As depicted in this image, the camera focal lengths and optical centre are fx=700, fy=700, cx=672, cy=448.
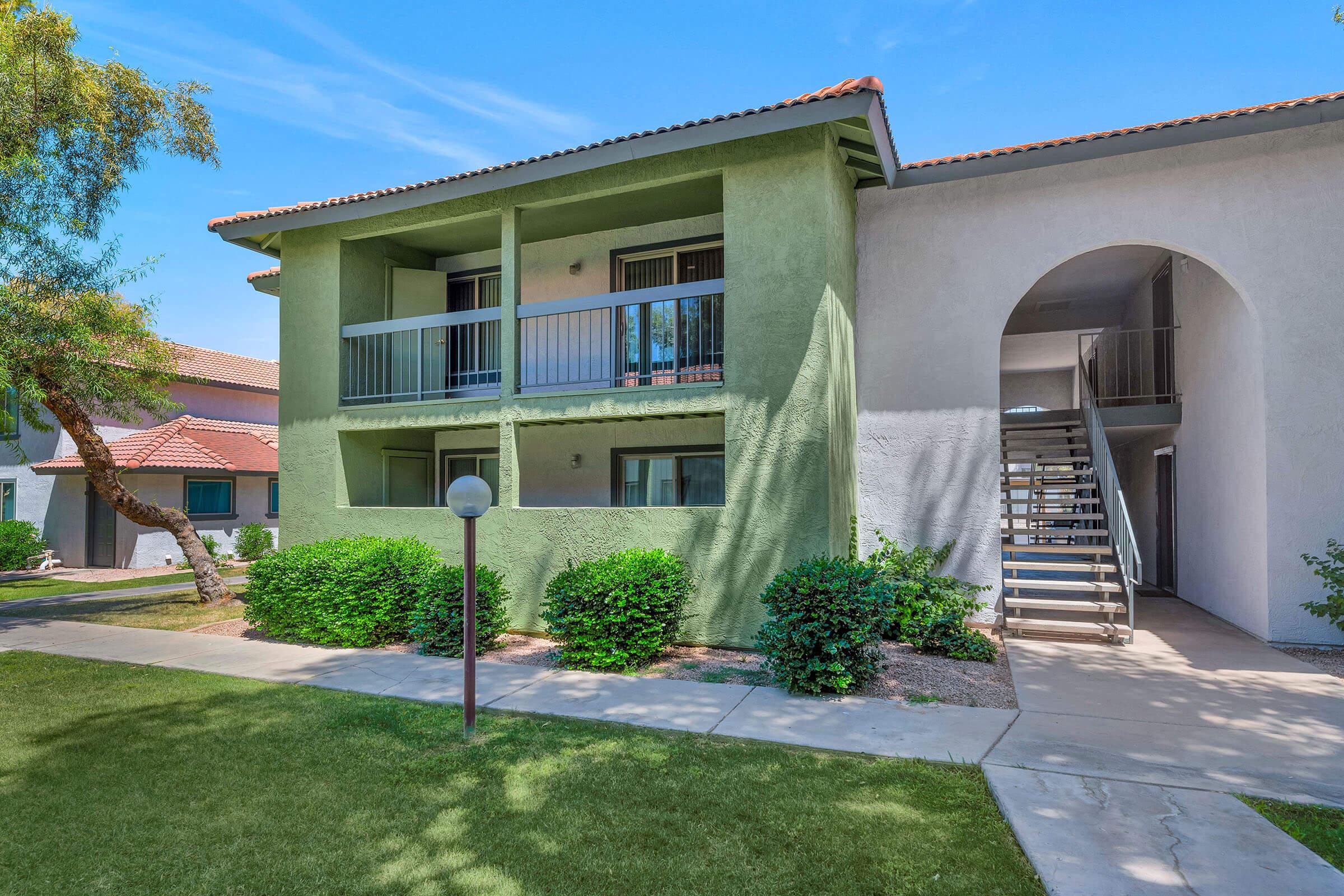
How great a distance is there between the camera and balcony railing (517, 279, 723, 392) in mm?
9391

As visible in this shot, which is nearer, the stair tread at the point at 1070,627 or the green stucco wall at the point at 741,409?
the green stucco wall at the point at 741,409

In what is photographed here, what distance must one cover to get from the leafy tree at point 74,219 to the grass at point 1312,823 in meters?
12.7

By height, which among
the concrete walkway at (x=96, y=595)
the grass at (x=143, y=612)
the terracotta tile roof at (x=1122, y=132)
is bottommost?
the concrete walkway at (x=96, y=595)

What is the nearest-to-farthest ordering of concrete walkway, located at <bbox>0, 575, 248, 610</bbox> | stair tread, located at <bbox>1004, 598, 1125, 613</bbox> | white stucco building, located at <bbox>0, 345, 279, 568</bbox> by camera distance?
stair tread, located at <bbox>1004, 598, 1125, 613</bbox>, concrete walkway, located at <bbox>0, 575, 248, 610</bbox>, white stucco building, located at <bbox>0, 345, 279, 568</bbox>

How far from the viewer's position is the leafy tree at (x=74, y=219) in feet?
31.4

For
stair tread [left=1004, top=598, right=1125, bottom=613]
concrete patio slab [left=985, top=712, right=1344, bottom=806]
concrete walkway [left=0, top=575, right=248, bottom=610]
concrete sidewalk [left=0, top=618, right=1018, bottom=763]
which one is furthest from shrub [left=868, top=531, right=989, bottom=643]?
concrete walkway [left=0, top=575, right=248, bottom=610]

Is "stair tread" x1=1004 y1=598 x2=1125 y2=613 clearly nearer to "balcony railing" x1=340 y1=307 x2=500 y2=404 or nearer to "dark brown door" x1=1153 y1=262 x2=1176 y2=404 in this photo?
"dark brown door" x1=1153 y1=262 x2=1176 y2=404

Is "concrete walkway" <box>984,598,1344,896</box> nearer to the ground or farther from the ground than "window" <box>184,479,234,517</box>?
nearer to the ground

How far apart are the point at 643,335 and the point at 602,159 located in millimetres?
2370

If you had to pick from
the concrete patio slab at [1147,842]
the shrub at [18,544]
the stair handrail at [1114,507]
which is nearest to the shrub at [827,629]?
the concrete patio slab at [1147,842]

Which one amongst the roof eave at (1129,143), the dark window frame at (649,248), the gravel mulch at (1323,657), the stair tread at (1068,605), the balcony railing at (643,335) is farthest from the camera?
the dark window frame at (649,248)

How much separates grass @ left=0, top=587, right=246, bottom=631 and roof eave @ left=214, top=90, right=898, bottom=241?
19.7ft

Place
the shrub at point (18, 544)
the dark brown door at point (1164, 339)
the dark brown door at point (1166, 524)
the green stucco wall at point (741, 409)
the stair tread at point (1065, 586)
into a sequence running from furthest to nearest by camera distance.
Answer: the shrub at point (18, 544) < the dark brown door at point (1166, 524) < the dark brown door at point (1164, 339) < the stair tread at point (1065, 586) < the green stucco wall at point (741, 409)

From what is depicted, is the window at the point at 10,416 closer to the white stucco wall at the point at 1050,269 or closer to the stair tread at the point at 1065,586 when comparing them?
the white stucco wall at the point at 1050,269
